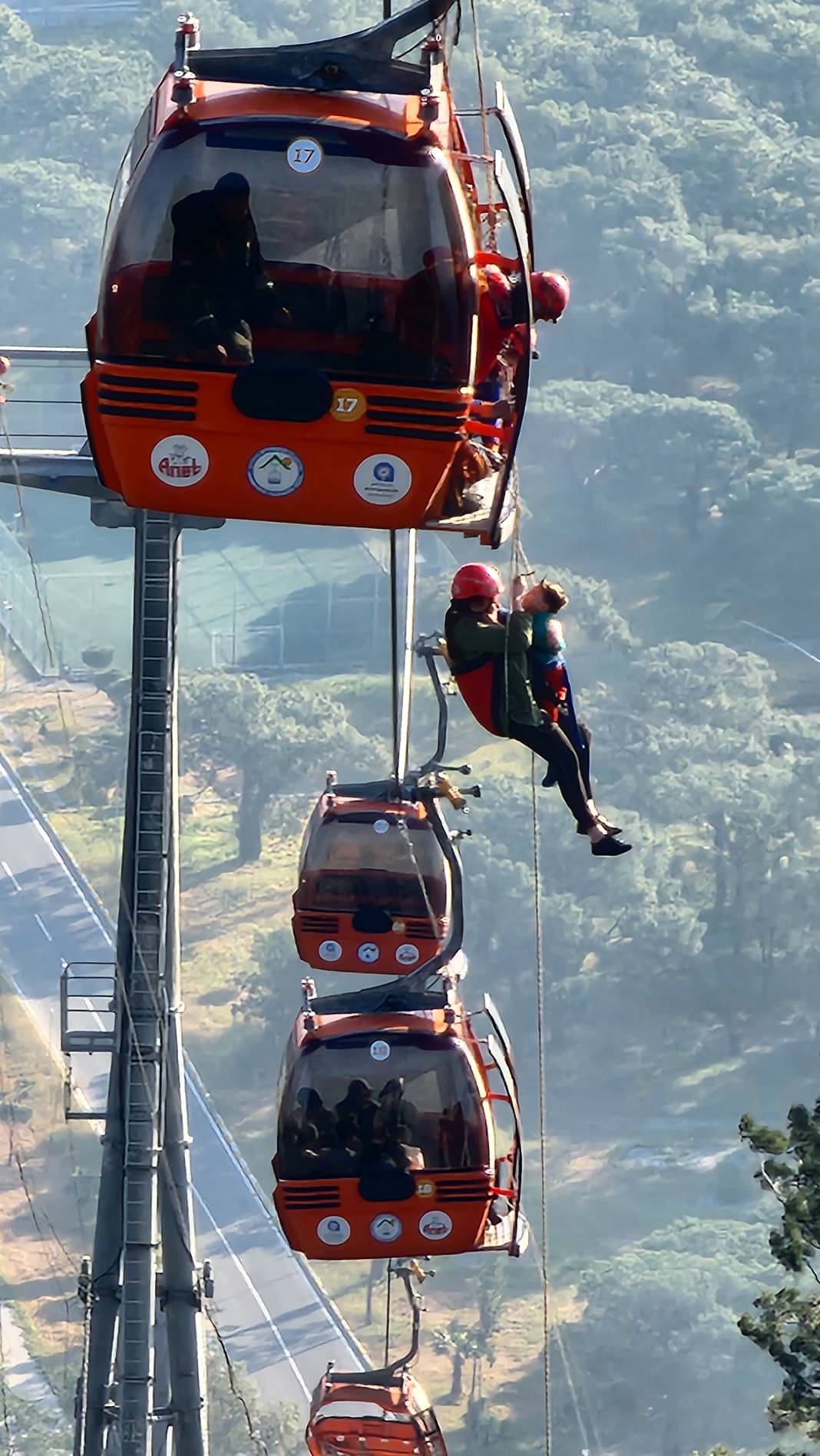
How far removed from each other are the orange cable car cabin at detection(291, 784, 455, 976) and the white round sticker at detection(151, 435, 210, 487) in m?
5.95

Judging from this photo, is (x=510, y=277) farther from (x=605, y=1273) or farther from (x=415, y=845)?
(x=605, y=1273)

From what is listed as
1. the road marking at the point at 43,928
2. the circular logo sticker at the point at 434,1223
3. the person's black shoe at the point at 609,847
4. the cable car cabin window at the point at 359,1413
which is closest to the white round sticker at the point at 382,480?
the person's black shoe at the point at 609,847

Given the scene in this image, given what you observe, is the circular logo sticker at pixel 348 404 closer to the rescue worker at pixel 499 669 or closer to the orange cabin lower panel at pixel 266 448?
the orange cabin lower panel at pixel 266 448

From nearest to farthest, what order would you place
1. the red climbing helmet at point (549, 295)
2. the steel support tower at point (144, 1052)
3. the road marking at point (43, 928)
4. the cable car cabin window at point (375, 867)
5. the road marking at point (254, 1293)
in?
the red climbing helmet at point (549, 295) → the steel support tower at point (144, 1052) → the cable car cabin window at point (375, 867) → the road marking at point (254, 1293) → the road marking at point (43, 928)

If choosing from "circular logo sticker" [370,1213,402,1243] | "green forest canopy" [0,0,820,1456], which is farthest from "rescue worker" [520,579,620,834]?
"green forest canopy" [0,0,820,1456]

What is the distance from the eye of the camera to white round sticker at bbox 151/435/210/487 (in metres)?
7.69

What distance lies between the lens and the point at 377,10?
10419 cm

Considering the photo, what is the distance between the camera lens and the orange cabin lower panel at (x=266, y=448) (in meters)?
7.65

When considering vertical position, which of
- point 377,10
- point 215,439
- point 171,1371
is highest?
point 377,10

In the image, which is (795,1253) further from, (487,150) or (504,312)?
(487,150)

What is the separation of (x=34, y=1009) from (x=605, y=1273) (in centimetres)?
1515

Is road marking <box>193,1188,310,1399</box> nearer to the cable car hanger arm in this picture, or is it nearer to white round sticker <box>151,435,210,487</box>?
white round sticker <box>151,435,210,487</box>

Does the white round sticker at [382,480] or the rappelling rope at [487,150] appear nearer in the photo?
the rappelling rope at [487,150]

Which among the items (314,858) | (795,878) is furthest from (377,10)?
(314,858)
